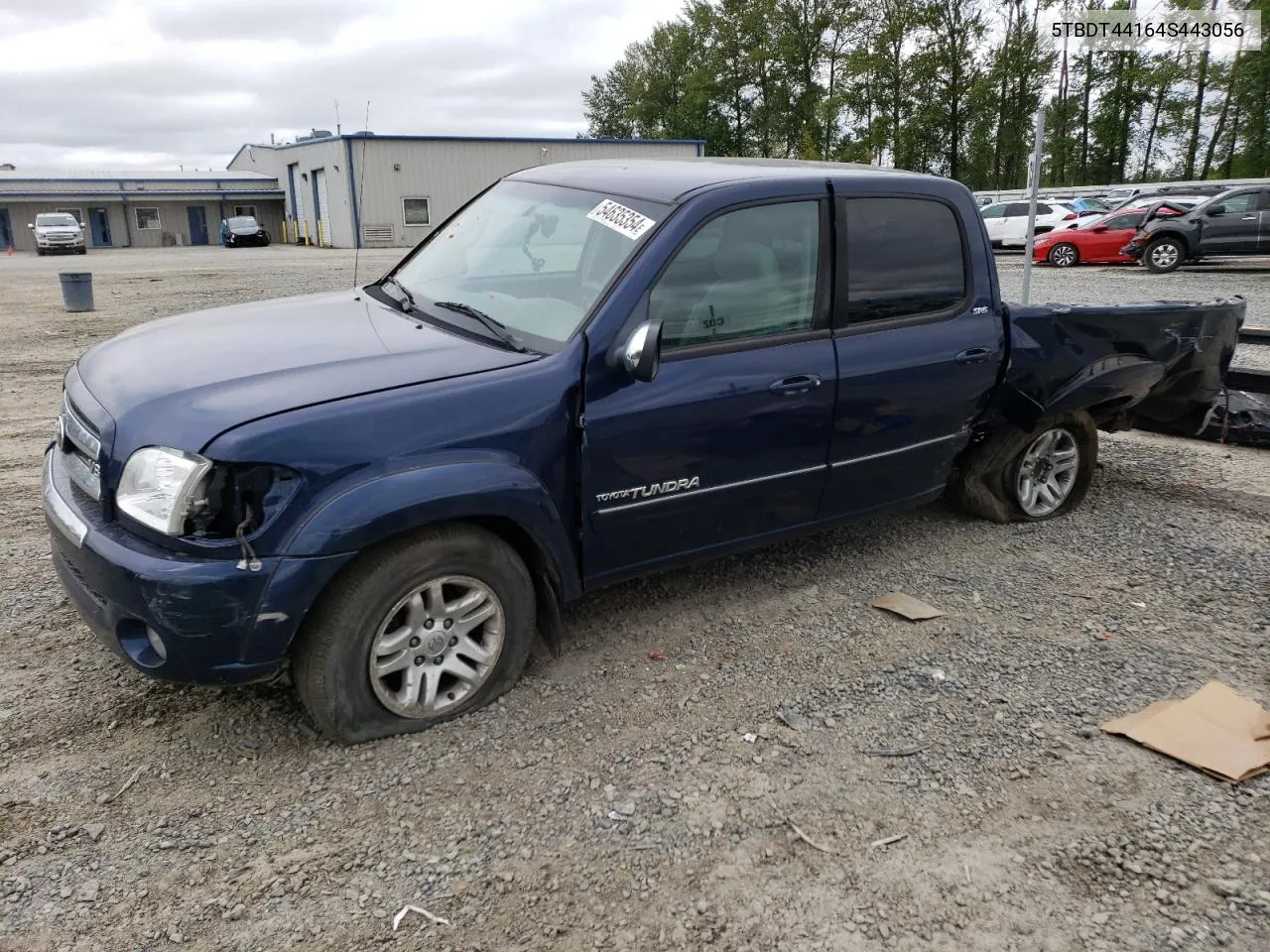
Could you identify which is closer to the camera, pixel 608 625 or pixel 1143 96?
pixel 608 625

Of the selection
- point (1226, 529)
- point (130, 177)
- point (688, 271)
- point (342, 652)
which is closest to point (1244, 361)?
point (1226, 529)

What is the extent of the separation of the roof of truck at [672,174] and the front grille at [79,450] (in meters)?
2.06

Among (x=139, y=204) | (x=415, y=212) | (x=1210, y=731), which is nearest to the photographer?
(x=1210, y=731)

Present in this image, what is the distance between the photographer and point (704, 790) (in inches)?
119

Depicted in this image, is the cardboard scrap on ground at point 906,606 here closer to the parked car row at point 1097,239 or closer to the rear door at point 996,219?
the parked car row at point 1097,239

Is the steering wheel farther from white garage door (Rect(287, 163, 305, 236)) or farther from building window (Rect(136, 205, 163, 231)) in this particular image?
building window (Rect(136, 205, 163, 231))

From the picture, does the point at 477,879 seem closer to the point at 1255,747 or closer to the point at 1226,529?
the point at 1255,747

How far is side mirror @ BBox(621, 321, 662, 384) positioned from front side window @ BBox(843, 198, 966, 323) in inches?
44.8

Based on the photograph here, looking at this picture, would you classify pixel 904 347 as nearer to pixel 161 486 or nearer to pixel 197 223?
pixel 161 486

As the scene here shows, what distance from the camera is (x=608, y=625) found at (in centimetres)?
409

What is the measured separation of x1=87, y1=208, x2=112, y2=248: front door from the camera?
170 ft

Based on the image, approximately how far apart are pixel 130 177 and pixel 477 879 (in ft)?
195

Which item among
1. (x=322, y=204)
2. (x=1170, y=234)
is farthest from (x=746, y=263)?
(x=322, y=204)

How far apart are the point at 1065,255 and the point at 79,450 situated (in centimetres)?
2249
